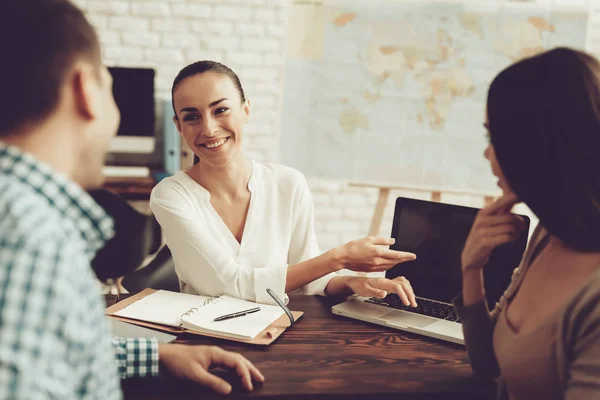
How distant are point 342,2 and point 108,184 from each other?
1.64 metres

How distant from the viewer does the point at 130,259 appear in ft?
8.02

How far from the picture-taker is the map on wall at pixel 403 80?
3018 mm

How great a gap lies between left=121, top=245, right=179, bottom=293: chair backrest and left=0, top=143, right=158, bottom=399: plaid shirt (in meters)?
1.46

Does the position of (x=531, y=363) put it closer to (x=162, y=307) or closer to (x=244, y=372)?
(x=244, y=372)

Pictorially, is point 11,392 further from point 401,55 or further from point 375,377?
point 401,55

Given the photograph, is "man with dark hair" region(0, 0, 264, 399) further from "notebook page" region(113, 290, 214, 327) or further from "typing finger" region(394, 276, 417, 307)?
"typing finger" region(394, 276, 417, 307)

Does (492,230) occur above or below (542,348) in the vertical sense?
above

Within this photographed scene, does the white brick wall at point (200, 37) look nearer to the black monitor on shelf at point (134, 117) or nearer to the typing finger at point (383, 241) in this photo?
the black monitor on shelf at point (134, 117)

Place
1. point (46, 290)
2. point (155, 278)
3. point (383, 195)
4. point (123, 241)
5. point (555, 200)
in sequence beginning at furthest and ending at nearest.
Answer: point (383, 195) < point (123, 241) < point (155, 278) < point (555, 200) < point (46, 290)

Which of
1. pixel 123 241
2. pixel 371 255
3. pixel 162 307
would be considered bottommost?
pixel 123 241

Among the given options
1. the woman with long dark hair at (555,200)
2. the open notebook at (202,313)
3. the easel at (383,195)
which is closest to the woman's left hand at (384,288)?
the open notebook at (202,313)

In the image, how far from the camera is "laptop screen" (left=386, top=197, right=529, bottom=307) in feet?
4.59

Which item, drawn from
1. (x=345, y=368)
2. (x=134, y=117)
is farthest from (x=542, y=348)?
(x=134, y=117)

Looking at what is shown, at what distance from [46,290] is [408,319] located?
3.19 feet
